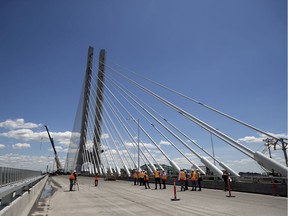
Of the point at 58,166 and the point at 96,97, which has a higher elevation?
the point at 96,97

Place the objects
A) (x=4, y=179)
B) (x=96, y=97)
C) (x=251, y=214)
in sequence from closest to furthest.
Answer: (x=251, y=214) → (x=4, y=179) → (x=96, y=97)

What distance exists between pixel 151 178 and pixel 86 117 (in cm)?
2283

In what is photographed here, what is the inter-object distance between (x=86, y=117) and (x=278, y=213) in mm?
43001

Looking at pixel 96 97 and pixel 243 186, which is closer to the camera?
pixel 243 186

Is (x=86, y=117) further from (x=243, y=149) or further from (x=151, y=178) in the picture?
(x=243, y=149)

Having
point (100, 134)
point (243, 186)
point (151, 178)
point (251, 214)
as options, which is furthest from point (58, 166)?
point (251, 214)

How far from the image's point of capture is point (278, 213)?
27.4ft

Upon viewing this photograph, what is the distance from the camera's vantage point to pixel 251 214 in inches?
321

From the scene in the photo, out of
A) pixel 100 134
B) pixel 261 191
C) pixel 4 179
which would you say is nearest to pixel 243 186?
pixel 261 191

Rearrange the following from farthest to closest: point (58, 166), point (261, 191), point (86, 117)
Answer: point (58, 166) → point (86, 117) → point (261, 191)

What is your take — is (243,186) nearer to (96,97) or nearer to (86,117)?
(96,97)

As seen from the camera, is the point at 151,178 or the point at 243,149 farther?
the point at 151,178

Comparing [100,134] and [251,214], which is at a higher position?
[100,134]

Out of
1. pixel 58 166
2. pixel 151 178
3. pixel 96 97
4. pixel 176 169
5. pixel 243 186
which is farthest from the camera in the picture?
pixel 58 166
